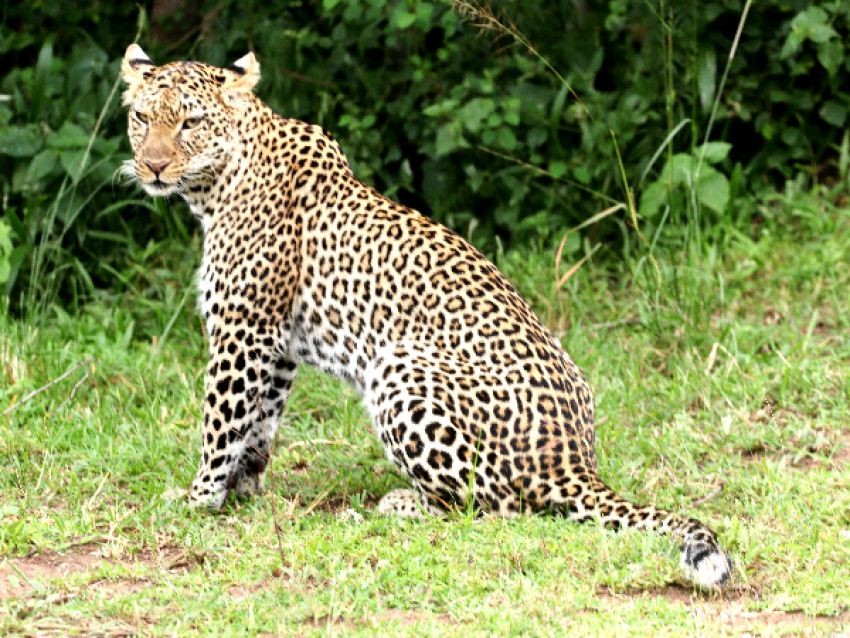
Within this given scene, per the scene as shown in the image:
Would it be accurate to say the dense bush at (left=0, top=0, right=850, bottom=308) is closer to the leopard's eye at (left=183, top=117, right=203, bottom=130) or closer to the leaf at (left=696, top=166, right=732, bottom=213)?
the leaf at (left=696, top=166, right=732, bottom=213)

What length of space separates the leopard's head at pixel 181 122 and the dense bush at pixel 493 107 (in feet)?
8.32

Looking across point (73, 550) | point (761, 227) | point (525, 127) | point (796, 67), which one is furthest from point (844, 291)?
point (73, 550)

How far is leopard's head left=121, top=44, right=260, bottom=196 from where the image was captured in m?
5.43

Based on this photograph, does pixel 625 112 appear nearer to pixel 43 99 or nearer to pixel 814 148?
pixel 814 148

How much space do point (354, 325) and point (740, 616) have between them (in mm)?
2203

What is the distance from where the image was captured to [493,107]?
26.6 feet

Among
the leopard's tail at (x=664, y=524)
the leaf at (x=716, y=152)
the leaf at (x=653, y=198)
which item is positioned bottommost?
the leopard's tail at (x=664, y=524)

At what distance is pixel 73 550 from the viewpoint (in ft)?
15.8

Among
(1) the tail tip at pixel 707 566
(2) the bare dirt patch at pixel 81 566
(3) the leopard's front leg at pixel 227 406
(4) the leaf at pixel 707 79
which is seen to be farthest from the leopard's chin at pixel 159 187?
(4) the leaf at pixel 707 79

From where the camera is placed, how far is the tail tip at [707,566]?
161 inches

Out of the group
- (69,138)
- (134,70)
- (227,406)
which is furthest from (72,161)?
(227,406)

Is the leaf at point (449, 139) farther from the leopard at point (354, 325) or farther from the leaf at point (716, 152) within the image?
the leopard at point (354, 325)

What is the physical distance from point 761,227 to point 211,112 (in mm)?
5058

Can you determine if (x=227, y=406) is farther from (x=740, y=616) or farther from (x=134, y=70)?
(x=740, y=616)
